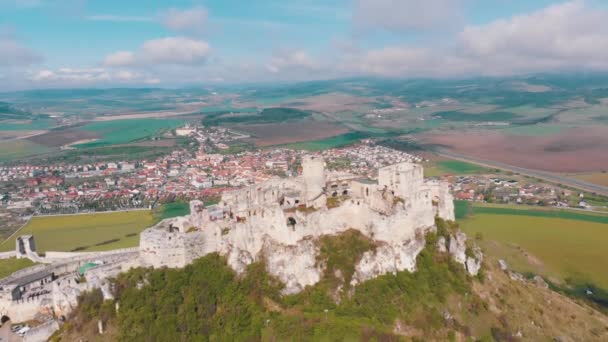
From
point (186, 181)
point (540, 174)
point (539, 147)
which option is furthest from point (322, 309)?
point (539, 147)

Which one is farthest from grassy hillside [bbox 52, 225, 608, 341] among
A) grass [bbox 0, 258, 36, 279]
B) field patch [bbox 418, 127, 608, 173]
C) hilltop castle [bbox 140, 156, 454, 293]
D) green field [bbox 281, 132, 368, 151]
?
green field [bbox 281, 132, 368, 151]

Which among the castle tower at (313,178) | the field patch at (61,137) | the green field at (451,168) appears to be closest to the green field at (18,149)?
the field patch at (61,137)

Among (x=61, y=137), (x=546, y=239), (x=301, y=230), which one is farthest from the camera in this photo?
(x=61, y=137)

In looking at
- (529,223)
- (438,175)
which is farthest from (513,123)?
(529,223)

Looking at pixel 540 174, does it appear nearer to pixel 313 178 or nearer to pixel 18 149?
pixel 313 178

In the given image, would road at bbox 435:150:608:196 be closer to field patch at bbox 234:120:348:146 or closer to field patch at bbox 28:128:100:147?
field patch at bbox 234:120:348:146

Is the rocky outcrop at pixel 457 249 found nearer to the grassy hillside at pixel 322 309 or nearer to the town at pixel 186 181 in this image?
the grassy hillside at pixel 322 309
